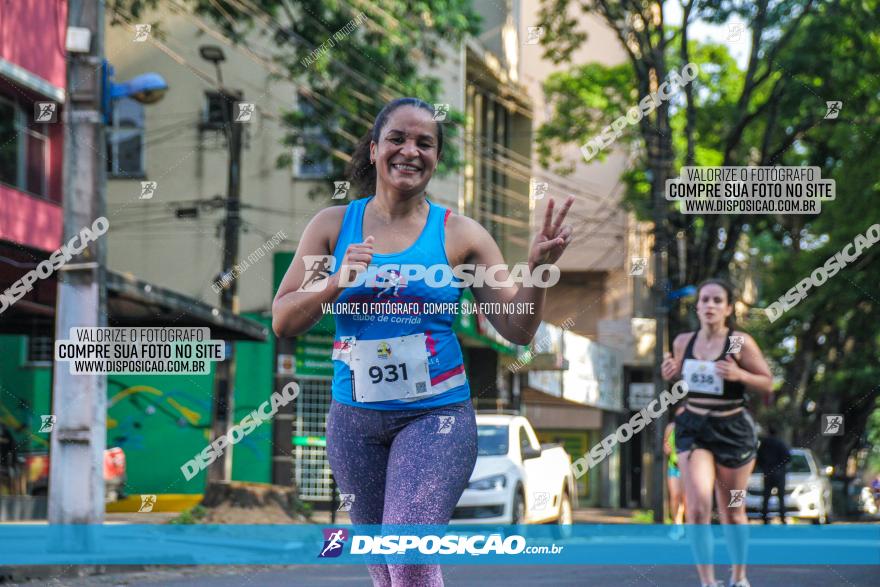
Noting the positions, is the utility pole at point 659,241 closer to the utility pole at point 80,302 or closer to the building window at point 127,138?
the building window at point 127,138

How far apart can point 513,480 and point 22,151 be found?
8452 mm

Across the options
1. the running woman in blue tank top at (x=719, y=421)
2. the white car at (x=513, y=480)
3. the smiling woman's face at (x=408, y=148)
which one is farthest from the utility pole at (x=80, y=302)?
the smiling woman's face at (x=408, y=148)

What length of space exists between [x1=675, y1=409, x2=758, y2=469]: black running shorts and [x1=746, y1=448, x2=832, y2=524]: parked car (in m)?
17.9

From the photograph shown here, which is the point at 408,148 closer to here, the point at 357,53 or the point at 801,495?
the point at 357,53

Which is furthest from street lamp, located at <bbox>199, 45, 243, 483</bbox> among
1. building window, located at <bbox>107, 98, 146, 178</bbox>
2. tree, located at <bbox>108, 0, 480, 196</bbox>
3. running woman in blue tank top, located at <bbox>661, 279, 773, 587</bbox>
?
running woman in blue tank top, located at <bbox>661, 279, 773, 587</bbox>

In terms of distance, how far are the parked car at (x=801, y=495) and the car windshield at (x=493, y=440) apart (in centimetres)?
962

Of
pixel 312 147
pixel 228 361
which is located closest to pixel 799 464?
pixel 312 147

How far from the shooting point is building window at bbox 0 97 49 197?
1958 cm

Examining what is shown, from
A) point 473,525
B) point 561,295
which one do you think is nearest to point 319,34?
point 473,525

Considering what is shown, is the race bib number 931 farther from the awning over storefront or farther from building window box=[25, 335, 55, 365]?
building window box=[25, 335, 55, 365]

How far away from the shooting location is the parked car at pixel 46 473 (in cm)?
1964

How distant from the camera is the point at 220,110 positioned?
27281 mm

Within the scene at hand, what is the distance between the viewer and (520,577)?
10.5m

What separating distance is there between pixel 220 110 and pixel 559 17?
A: 21.4ft
